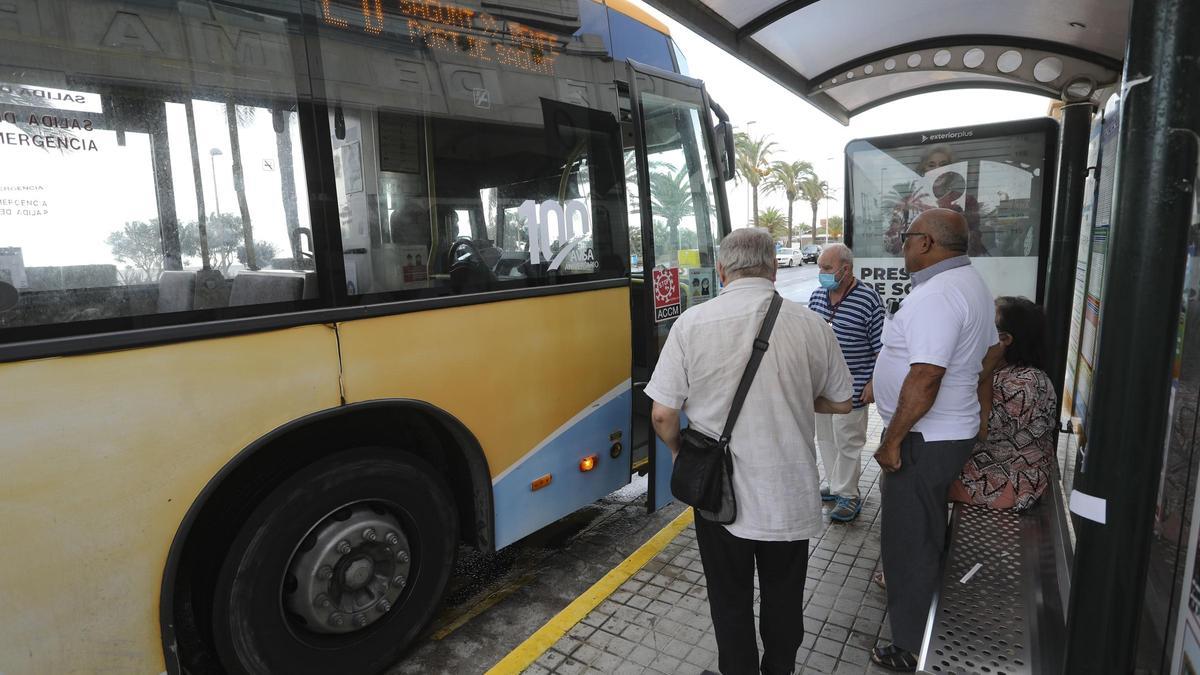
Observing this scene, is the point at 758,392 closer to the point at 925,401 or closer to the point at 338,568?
the point at 925,401

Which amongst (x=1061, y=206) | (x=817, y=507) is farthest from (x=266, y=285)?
(x=1061, y=206)

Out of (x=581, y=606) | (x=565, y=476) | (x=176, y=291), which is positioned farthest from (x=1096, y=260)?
(x=176, y=291)

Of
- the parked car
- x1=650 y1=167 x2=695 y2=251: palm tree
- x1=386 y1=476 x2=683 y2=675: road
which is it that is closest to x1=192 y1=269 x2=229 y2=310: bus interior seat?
x1=386 y1=476 x2=683 y2=675: road

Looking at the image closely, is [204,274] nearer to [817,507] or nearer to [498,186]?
[498,186]

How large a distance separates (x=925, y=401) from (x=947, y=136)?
122 inches

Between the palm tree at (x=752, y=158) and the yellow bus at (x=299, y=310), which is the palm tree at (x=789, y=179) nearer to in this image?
the palm tree at (x=752, y=158)

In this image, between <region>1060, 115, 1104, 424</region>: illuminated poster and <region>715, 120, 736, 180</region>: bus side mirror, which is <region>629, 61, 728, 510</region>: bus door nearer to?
<region>715, 120, 736, 180</region>: bus side mirror

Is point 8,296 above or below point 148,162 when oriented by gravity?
below

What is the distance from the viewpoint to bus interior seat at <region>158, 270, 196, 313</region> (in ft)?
7.31

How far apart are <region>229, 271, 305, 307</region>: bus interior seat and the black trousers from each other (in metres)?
1.79

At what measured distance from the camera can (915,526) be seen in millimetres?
2785

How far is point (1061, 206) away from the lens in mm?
4383

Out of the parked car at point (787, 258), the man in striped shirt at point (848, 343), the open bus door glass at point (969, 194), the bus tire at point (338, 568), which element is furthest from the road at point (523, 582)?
the parked car at point (787, 258)

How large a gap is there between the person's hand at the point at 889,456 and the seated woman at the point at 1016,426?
0.51 meters
